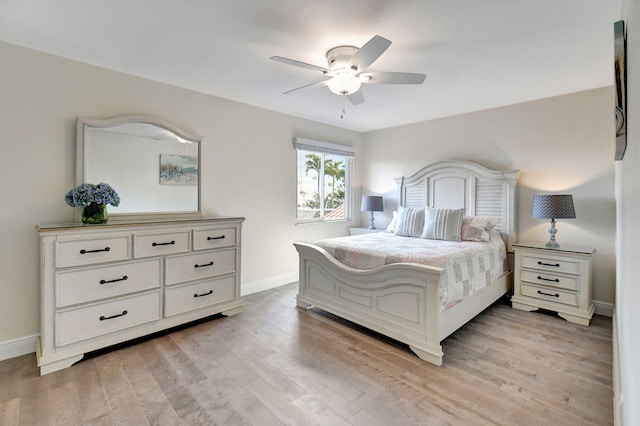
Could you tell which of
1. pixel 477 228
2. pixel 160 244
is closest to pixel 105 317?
pixel 160 244

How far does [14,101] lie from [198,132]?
144 centimetres

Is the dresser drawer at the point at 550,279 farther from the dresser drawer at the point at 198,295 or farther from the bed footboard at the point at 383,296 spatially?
the dresser drawer at the point at 198,295

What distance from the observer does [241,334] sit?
2.71 metres

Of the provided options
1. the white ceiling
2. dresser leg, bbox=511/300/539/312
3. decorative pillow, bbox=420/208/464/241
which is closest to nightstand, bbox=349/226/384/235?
decorative pillow, bbox=420/208/464/241

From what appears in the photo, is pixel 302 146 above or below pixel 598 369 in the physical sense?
above

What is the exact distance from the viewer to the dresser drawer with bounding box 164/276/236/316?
2732 mm

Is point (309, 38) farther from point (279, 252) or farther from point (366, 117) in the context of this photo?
point (279, 252)

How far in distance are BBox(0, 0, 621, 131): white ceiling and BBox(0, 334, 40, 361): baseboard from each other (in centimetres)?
230

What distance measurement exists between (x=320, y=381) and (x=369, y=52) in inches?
85.3

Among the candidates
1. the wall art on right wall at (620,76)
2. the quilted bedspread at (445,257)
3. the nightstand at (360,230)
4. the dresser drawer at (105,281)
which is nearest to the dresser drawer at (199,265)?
the dresser drawer at (105,281)

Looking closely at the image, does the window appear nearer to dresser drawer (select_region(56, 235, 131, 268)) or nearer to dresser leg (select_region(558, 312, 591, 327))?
dresser drawer (select_region(56, 235, 131, 268))

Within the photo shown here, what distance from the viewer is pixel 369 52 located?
6.19ft

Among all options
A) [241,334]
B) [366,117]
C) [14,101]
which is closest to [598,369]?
[241,334]

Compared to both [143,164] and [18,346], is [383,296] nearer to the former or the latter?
[143,164]
